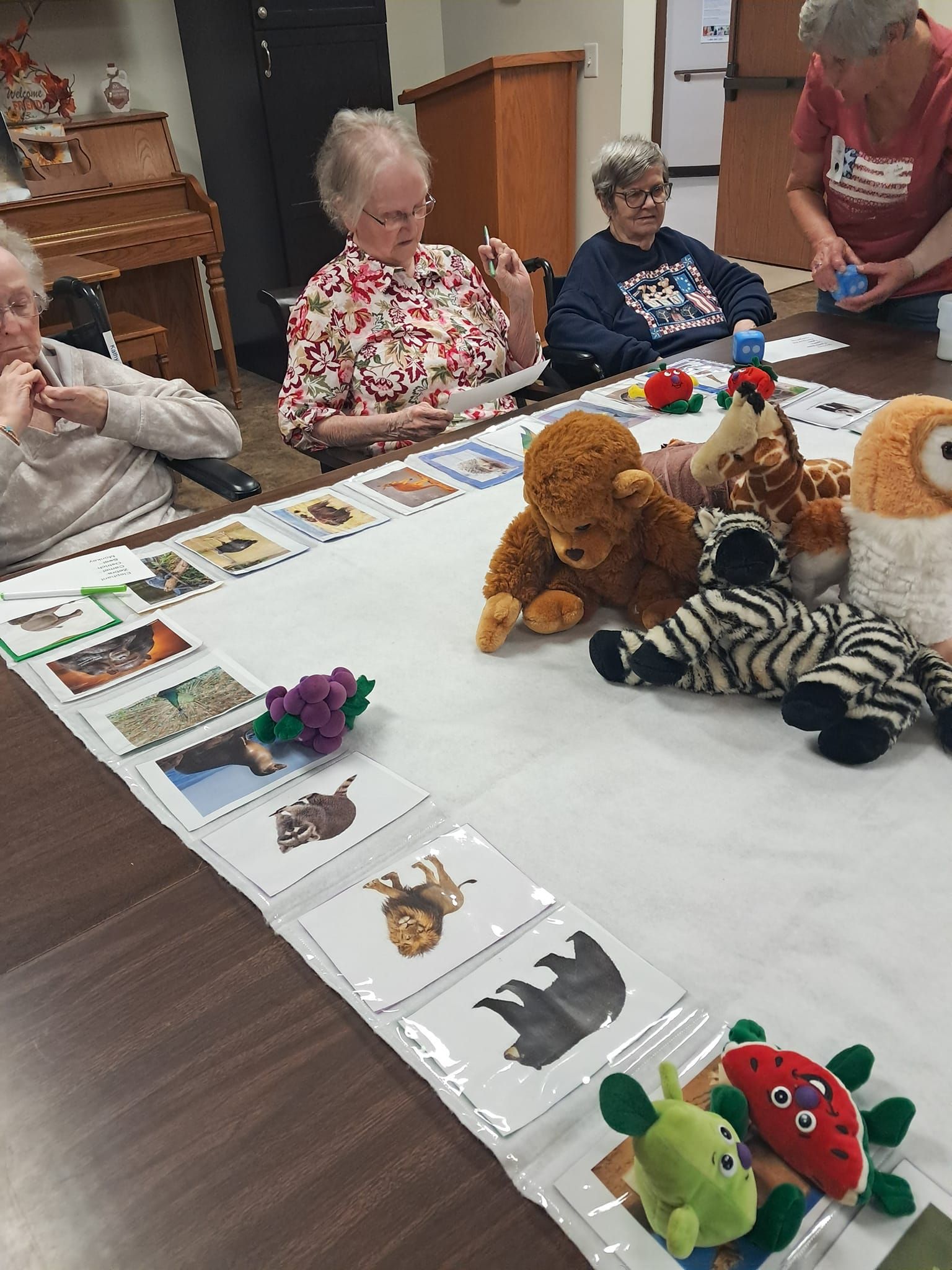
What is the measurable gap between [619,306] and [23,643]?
1.67m

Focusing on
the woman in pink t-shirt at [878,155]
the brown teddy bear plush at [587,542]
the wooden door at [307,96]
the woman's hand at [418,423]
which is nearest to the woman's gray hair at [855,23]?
the woman in pink t-shirt at [878,155]

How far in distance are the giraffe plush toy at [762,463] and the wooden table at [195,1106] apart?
1.97 ft

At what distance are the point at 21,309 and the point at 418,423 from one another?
2.19ft

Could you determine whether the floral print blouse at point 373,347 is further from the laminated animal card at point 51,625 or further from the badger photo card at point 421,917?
the badger photo card at point 421,917

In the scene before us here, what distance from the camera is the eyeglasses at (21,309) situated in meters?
1.45

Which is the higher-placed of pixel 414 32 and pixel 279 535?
pixel 414 32

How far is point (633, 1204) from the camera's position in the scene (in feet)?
1.71

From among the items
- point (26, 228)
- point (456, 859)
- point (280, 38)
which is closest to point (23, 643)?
point (456, 859)

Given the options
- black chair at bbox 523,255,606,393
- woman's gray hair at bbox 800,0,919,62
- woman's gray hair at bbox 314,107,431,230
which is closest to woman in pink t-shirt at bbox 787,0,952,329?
woman's gray hair at bbox 800,0,919,62

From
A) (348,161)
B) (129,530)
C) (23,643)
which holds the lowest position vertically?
(129,530)

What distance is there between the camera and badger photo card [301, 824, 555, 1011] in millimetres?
663

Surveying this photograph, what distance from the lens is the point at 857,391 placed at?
1737 millimetres

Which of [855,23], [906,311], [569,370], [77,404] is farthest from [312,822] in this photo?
[906,311]

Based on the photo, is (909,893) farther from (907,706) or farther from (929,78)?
(929,78)
